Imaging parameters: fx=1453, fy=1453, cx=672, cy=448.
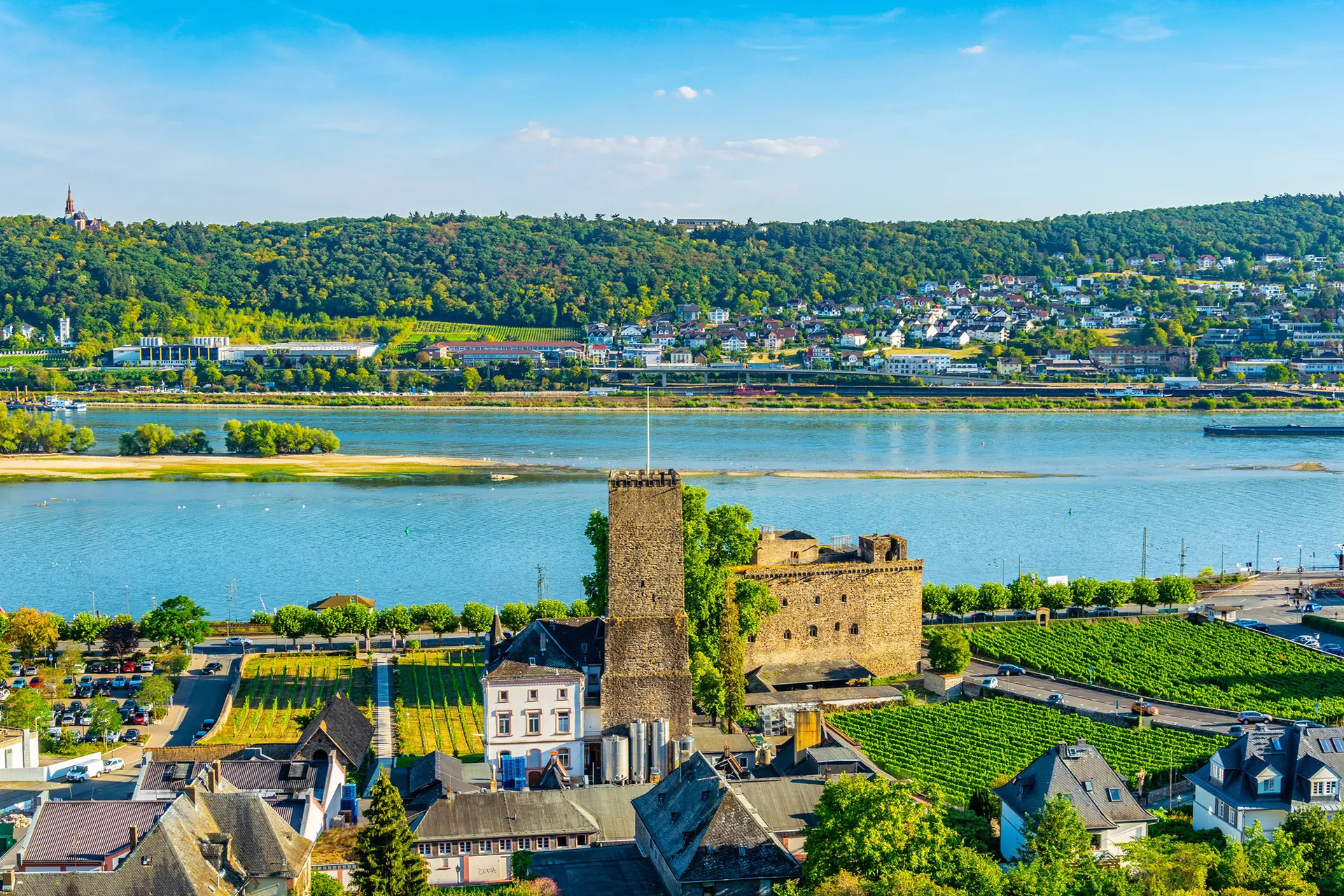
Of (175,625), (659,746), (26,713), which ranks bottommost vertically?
(26,713)

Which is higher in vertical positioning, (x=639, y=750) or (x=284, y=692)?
(x=639, y=750)

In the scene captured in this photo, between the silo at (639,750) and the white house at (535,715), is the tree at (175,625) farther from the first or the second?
the silo at (639,750)

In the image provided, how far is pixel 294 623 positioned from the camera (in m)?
32.0

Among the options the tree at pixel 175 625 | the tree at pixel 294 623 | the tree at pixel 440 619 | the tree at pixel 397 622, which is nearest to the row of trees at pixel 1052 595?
the tree at pixel 397 622

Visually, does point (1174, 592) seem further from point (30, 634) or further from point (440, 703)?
point (30, 634)

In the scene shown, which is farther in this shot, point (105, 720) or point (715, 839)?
point (105, 720)

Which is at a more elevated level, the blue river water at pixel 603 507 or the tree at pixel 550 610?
the tree at pixel 550 610

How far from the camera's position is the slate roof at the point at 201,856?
1558 cm

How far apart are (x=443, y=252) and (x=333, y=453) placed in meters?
88.5

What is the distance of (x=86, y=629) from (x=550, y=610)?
33.0 feet

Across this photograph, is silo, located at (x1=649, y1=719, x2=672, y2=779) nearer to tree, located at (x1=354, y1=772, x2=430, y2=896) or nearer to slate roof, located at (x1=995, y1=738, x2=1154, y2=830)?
slate roof, located at (x1=995, y1=738, x2=1154, y2=830)

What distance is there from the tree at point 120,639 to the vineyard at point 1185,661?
18.2 metres

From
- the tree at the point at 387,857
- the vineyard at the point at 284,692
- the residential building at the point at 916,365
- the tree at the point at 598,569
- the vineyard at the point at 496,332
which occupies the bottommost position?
the vineyard at the point at 284,692

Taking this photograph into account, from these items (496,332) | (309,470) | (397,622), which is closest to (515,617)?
(397,622)
